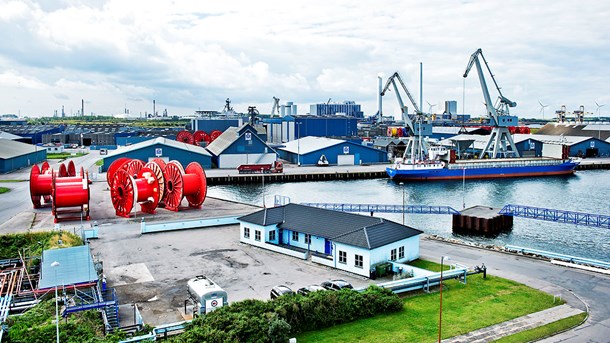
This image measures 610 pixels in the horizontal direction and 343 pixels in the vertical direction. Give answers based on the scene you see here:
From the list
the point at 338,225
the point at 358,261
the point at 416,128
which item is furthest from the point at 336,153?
the point at 358,261

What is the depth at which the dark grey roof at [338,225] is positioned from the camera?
22609 millimetres

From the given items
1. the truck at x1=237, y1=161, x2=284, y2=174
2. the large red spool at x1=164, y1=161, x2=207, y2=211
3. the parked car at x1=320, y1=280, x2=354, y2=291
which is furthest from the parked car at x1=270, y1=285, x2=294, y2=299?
the truck at x1=237, y1=161, x2=284, y2=174

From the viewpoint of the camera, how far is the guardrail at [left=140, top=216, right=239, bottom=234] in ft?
98.8

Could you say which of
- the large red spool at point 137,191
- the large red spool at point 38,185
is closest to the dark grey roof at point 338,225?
the large red spool at point 137,191

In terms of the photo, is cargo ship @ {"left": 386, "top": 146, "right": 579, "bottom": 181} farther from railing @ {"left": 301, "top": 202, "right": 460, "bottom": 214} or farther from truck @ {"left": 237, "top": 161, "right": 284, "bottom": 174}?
railing @ {"left": 301, "top": 202, "right": 460, "bottom": 214}

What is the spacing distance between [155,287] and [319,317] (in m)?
7.72

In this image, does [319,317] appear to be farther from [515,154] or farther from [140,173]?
[515,154]

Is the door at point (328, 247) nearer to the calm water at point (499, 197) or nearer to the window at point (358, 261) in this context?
the window at point (358, 261)

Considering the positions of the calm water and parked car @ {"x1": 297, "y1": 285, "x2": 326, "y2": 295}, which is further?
the calm water

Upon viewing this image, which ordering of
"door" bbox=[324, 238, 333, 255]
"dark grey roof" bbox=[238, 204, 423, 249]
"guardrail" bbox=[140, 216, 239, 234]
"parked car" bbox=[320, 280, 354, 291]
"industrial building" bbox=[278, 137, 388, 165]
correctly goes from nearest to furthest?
"parked car" bbox=[320, 280, 354, 291]
"dark grey roof" bbox=[238, 204, 423, 249]
"door" bbox=[324, 238, 333, 255]
"guardrail" bbox=[140, 216, 239, 234]
"industrial building" bbox=[278, 137, 388, 165]

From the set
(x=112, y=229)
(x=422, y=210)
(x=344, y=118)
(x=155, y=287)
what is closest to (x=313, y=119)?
(x=344, y=118)

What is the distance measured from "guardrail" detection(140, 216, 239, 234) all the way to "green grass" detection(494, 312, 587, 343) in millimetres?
19926

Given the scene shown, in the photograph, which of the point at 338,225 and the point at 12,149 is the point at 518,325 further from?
the point at 12,149

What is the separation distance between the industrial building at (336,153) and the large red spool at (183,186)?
114 feet
